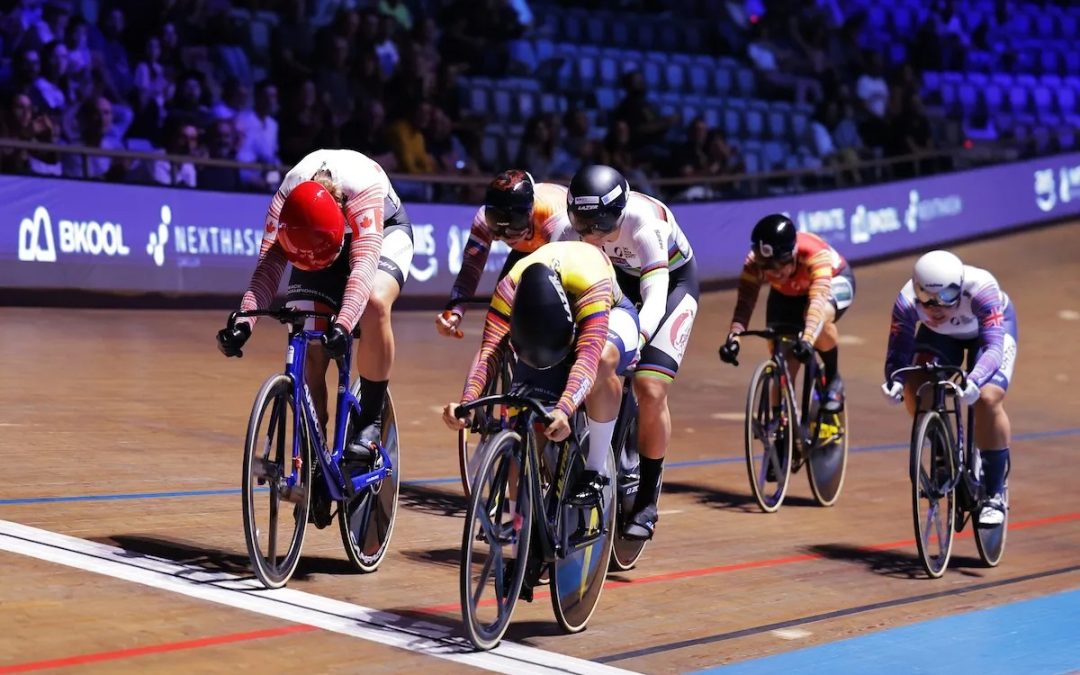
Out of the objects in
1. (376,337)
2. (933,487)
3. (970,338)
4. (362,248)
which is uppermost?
(362,248)

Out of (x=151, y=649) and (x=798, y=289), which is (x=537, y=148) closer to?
(x=798, y=289)

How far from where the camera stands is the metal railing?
11.5 metres

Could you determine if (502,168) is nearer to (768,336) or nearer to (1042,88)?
(768,336)

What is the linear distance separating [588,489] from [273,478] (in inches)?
39.6

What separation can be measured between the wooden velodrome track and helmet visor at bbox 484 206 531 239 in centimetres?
127

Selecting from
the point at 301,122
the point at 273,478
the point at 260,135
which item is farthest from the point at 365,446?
the point at 301,122

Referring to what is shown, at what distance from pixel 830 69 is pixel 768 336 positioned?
12.9 m

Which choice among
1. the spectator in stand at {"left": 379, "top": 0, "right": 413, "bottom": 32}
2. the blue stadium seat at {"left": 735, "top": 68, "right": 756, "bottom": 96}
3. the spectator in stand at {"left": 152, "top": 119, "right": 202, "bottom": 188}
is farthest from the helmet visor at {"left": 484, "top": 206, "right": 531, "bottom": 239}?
the blue stadium seat at {"left": 735, "top": 68, "right": 756, "bottom": 96}

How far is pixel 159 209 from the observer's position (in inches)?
465

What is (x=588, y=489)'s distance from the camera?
16.8ft

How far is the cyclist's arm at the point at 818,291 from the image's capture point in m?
7.91

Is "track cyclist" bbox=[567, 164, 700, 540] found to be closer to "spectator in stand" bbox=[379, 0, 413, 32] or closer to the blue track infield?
the blue track infield

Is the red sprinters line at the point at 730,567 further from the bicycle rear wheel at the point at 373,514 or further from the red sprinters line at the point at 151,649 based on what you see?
the red sprinters line at the point at 151,649

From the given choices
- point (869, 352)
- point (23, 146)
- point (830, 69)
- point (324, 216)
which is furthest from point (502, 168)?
point (324, 216)
